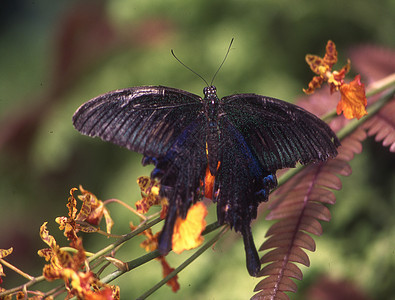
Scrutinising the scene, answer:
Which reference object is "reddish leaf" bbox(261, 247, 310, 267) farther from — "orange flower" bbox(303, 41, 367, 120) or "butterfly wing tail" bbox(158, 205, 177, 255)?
"orange flower" bbox(303, 41, 367, 120)

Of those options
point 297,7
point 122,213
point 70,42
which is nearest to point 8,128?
point 70,42

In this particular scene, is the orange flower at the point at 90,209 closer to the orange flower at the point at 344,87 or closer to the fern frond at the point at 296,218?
the fern frond at the point at 296,218

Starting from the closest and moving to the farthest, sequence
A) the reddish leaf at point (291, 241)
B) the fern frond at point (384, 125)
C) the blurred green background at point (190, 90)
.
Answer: the reddish leaf at point (291, 241) < the fern frond at point (384, 125) < the blurred green background at point (190, 90)

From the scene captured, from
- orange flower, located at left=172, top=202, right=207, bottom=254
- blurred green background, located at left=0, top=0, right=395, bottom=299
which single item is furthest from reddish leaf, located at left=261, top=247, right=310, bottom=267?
blurred green background, located at left=0, top=0, right=395, bottom=299

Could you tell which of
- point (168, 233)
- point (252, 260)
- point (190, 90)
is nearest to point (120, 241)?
point (168, 233)

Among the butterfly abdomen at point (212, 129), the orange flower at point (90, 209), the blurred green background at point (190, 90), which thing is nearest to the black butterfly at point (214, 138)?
the butterfly abdomen at point (212, 129)

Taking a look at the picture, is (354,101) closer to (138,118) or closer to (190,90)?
(138,118)
